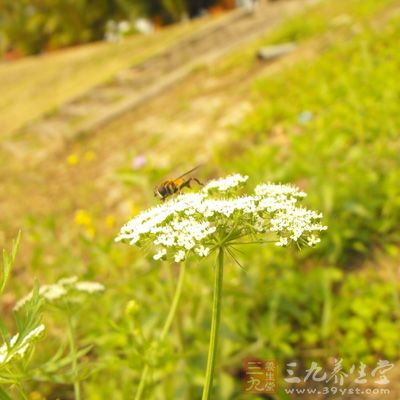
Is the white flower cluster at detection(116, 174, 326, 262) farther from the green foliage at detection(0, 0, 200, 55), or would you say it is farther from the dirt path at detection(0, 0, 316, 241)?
the green foliage at detection(0, 0, 200, 55)

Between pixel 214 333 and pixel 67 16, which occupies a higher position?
pixel 214 333

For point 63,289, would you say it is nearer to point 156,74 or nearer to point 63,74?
point 156,74

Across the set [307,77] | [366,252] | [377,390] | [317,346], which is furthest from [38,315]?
[307,77]

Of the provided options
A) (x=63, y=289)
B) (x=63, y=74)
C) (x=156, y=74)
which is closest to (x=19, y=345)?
(x=63, y=289)

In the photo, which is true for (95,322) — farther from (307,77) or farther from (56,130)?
(56,130)

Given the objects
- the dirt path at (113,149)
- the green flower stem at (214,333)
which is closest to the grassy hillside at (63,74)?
the dirt path at (113,149)

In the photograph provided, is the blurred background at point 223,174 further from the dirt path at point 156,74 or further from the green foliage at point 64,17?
the green foliage at point 64,17

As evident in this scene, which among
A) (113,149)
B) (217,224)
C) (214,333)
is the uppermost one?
(217,224)
